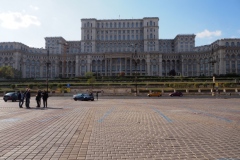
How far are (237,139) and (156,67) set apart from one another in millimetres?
120918

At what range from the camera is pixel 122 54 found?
12444cm

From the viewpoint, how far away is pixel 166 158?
622 cm

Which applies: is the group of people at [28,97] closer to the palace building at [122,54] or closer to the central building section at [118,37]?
the palace building at [122,54]

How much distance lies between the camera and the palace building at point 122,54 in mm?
119500

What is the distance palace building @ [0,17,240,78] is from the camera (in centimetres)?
11950

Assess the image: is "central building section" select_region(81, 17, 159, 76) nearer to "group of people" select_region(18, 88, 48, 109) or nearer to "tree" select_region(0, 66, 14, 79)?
"tree" select_region(0, 66, 14, 79)

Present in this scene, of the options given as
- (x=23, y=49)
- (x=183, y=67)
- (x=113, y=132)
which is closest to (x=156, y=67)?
(x=183, y=67)

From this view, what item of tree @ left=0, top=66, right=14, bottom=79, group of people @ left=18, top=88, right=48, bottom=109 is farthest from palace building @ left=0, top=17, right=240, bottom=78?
group of people @ left=18, top=88, right=48, bottom=109

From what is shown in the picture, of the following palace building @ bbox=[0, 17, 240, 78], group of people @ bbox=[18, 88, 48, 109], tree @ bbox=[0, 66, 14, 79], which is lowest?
group of people @ bbox=[18, 88, 48, 109]

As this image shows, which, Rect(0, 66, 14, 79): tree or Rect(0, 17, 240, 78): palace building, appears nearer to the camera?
Rect(0, 66, 14, 79): tree

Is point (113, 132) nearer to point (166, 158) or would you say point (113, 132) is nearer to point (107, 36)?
point (166, 158)

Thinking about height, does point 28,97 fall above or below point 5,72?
below

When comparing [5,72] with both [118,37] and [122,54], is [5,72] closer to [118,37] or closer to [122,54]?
[122,54]

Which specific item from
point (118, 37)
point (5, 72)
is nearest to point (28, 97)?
point (5, 72)
